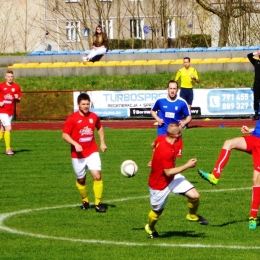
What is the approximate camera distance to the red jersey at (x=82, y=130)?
14477 millimetres

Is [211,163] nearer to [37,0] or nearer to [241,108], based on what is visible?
[241,108]

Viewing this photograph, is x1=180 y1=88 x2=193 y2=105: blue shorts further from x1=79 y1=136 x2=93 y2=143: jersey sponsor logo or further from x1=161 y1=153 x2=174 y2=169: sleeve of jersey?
x1=161 y1=153 x2=174 y2=169: sleeve of jersey

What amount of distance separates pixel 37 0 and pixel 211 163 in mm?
47167

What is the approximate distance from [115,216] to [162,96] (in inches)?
787

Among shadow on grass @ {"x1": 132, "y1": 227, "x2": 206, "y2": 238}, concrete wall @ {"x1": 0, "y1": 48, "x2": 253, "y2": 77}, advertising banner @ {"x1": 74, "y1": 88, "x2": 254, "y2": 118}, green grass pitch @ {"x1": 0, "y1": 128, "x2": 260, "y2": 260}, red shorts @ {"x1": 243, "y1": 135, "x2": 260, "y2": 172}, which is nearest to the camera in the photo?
green grass pitch @ {"x1": 0, "y1": 128, "x2": 260, "y2": 260}

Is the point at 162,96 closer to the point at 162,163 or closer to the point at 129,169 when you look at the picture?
the point at 129,169

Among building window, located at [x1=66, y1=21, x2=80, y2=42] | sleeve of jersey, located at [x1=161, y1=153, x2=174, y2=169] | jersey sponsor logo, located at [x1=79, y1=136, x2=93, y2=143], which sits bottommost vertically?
sleeve of jersey, located at [x1=161, y1=153, x2=174, y2=169]

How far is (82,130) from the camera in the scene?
572 inches

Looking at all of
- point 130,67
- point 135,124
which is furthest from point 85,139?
point 130,67

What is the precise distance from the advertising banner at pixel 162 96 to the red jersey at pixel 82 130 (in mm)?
18982

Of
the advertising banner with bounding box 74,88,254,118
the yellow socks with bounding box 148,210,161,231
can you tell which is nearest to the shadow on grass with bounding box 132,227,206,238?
the yellow socks with bounding box 148,210,161,231

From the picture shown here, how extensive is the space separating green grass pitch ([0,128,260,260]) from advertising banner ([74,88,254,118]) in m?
10.1

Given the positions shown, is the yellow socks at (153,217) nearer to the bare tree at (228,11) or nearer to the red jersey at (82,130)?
the red jersey at (82,130)

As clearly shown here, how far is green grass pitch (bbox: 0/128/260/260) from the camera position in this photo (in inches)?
444
